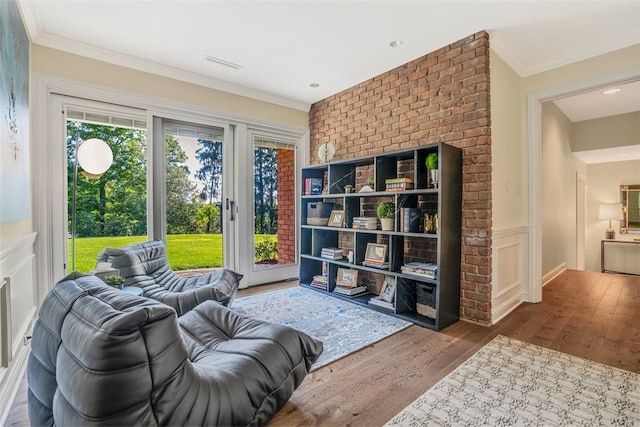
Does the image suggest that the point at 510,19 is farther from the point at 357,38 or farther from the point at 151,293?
the point at 151,293

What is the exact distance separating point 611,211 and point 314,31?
7.08m

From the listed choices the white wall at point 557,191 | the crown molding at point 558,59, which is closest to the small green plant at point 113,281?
the crown molding at point 558,59

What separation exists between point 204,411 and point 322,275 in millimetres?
3050

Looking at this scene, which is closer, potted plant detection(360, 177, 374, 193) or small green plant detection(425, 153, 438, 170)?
small green plant detection(425, 153, 438, 170)

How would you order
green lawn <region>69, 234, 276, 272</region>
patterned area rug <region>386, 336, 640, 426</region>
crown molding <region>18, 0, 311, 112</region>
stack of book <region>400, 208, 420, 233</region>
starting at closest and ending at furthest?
patterned area rug <region>386, 336, 640, 426</region> → crown molding <region>18, 0, 311, 112</region> → stack of book <region>400, 208, 420, 233</region> → green lawn <region>69, 234, 276, 272</region>

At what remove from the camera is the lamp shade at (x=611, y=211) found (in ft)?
20.5

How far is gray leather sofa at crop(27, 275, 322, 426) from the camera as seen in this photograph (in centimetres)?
91

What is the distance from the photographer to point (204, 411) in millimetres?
1117

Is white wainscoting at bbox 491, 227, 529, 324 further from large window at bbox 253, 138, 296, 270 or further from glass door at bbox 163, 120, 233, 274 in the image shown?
glass door at bbox 163, 120, 233, 274

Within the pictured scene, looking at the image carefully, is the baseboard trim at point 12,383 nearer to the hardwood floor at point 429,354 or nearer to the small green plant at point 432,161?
the hardwood floor at point 429,354

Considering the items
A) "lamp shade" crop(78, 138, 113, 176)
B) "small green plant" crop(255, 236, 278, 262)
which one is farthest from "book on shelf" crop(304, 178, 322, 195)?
"lamp shade" crop(78, 138, 113, 176)

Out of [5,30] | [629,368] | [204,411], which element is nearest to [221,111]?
[5,30]

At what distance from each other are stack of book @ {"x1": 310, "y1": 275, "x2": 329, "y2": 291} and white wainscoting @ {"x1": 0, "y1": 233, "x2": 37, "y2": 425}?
2.67 m

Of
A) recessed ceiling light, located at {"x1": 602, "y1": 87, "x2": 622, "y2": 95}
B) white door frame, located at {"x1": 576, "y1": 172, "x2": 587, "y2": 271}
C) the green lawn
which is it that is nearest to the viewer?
the green lawn
